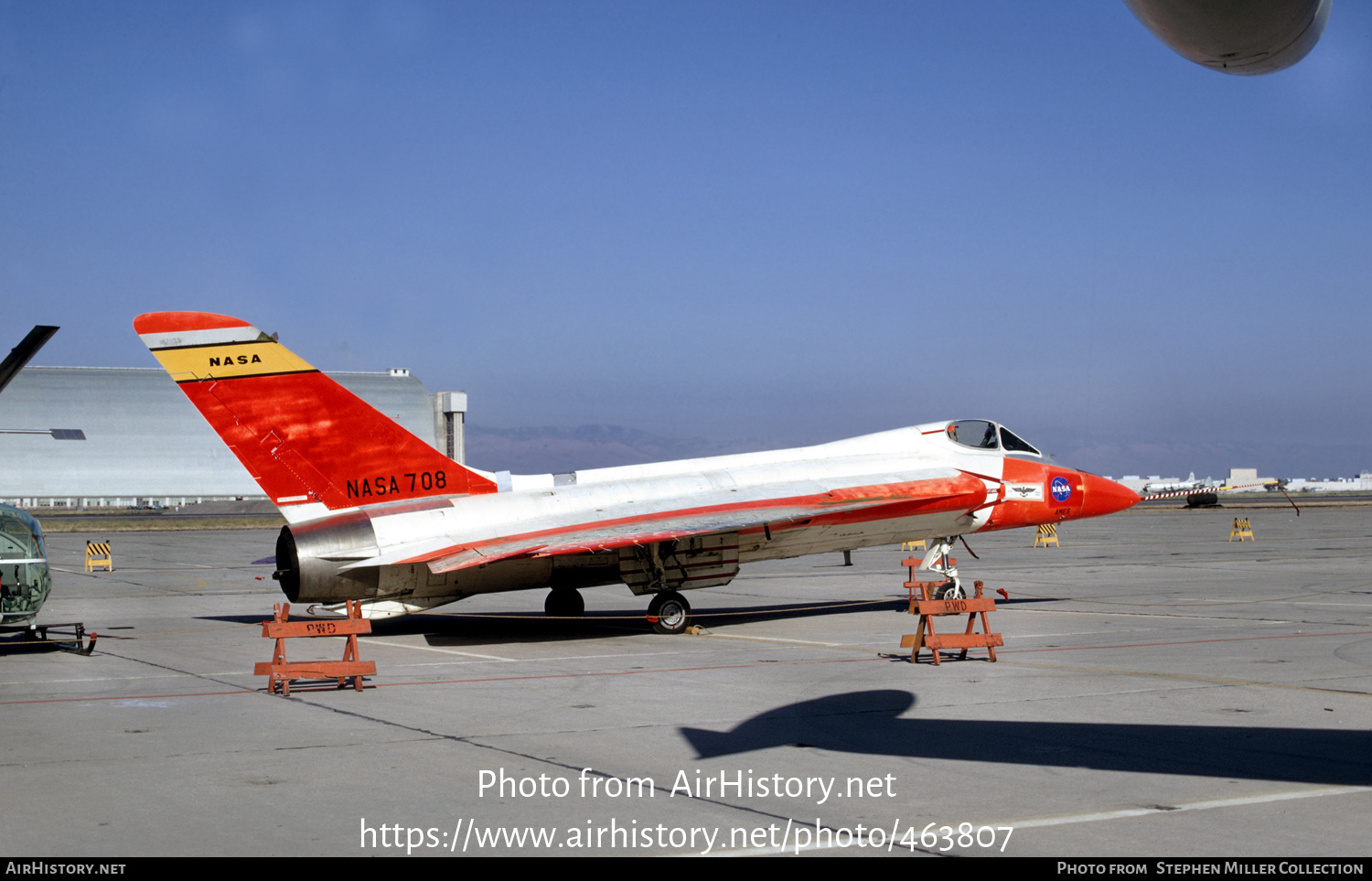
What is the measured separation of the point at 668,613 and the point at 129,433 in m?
114

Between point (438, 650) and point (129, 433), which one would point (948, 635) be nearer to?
point (438, 650)

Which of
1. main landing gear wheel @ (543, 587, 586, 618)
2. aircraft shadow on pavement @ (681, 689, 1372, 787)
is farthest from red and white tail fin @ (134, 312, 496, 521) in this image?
aircraft shadow on pavement @ (681, 689, 1372, 787)

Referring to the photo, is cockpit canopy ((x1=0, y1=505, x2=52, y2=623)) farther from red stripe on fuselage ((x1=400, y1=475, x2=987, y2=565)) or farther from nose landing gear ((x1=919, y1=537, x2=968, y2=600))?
nose landing gear ((x1=919, y1=537, x2=968, y2=600))

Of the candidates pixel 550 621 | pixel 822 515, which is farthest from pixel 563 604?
pixel 822 515

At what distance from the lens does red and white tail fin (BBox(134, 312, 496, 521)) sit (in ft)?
55.2

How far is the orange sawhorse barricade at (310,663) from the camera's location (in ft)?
40.2

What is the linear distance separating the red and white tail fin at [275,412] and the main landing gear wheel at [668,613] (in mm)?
4567

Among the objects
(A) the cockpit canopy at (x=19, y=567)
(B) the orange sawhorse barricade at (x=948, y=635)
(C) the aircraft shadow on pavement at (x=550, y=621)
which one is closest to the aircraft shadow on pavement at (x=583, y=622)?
(C) the aircraft shadow on pavement at (x=550, y=621)

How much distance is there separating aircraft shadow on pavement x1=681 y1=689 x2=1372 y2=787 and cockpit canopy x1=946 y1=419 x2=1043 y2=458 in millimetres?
11729

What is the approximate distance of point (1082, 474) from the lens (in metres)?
22.3

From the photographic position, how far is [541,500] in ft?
60.6

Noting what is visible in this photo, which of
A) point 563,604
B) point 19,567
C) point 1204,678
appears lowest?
point 1204,678

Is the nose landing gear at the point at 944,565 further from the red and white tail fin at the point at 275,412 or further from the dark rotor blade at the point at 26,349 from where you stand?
the dark rotor blade at the point at 26,349
